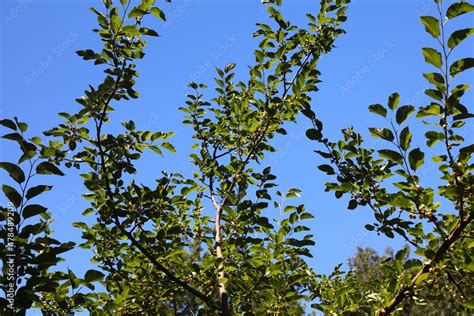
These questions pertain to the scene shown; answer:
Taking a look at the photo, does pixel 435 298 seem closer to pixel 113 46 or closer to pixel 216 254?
pixel 216 254

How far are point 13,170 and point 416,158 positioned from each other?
7.46ft

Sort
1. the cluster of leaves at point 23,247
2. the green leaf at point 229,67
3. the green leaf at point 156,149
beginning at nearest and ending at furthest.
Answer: the cluster of leaves at point 23,247, the green leaf at point 156,149, the green leaf at point 229,67

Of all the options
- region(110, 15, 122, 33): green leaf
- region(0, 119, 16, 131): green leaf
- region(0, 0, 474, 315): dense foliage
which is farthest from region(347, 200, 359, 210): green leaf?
region(0, 119, 16, 131): green leaf

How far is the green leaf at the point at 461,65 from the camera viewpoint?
235 centimetres

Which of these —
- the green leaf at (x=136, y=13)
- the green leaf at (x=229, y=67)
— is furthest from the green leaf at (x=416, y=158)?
the green leaf at (x=229, y=67)

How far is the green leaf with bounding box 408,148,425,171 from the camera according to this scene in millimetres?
2602

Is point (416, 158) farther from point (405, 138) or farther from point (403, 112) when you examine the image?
point (403, 112)

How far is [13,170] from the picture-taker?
2.39m

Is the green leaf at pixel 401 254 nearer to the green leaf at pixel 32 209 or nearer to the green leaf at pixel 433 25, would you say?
the green leaf at pixel 433 25

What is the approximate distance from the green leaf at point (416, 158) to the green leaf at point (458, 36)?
609 millimetres

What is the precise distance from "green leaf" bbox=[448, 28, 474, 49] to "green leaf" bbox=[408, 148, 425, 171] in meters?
0.61

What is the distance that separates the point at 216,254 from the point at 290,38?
241 centimetres

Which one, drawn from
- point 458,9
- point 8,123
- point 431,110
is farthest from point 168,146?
point 458,9

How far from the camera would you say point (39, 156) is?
2545 millimetres
